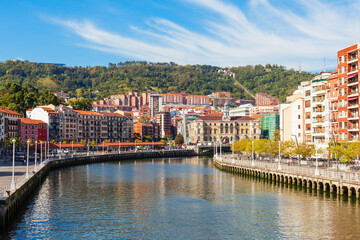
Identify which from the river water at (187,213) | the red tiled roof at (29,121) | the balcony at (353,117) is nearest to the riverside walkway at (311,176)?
the river water at (187,213)

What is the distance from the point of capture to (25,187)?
59.3 metres

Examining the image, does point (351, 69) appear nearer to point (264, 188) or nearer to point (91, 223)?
point (264, 188)

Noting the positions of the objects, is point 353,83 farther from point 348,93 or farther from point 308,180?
point 308,180

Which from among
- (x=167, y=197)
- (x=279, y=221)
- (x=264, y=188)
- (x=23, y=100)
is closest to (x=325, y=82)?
(x=264, y=188)

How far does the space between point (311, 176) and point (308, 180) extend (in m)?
1.24

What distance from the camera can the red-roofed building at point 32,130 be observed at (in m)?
167

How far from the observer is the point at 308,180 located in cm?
6938

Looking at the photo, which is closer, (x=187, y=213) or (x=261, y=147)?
(x=187, y=213)

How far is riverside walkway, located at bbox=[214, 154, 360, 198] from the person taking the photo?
59.3 meters

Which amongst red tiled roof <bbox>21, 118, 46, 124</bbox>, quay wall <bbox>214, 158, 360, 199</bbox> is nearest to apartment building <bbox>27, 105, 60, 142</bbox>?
red tiled roof <bbox>21, 118, 46, 124</bbox>

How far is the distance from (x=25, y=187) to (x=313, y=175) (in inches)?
1564

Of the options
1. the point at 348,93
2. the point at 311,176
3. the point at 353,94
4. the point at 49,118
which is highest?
the point at 49,118

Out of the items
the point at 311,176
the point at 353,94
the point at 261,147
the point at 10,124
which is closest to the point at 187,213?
the point at 311,176

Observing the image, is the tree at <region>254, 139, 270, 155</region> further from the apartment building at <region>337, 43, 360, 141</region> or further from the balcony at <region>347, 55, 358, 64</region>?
the balcony at <region>347, 55, 358, 64</region>
